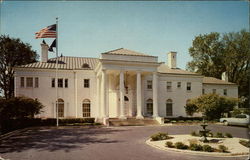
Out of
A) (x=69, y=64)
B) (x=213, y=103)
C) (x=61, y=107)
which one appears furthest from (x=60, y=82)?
(x=213, y=103)

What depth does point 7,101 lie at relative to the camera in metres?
21.5

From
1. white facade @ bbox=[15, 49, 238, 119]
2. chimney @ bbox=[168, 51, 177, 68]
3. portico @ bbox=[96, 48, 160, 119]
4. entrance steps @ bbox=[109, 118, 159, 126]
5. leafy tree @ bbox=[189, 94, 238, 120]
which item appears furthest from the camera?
chimney @ bbox=[168, 51, 177, 68]

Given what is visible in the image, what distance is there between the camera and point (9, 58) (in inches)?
1545

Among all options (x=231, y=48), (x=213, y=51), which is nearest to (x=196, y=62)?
(x=213, y=51)

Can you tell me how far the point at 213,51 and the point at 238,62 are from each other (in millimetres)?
6096

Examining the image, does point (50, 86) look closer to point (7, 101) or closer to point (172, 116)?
point (7, 101)

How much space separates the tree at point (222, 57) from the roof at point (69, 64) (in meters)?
27.9

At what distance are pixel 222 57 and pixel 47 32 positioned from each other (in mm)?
40960

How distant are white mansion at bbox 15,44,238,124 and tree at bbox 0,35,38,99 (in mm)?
9992

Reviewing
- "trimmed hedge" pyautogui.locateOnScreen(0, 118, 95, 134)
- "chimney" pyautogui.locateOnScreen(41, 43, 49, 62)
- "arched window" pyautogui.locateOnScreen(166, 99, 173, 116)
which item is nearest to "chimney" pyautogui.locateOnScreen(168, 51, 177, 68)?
"arched window" pyautogui.locateOnScreen(166, 99, 173, 116)

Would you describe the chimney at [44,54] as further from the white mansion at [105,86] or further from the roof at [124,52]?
the roof at [124,52]

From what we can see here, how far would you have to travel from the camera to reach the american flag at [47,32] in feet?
78.1

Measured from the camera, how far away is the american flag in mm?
23792

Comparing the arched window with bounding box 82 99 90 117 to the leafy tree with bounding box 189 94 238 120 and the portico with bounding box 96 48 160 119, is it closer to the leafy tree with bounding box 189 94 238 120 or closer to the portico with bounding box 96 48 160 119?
the portico with bounding box 96 48 160 119
